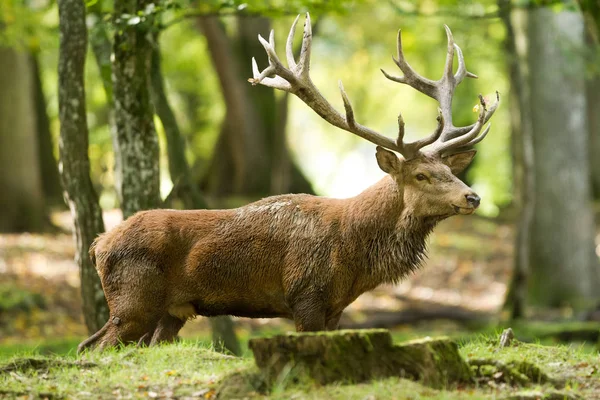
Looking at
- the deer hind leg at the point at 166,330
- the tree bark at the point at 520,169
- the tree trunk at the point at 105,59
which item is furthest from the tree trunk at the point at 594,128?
the deer hind leg at the point at 166,330

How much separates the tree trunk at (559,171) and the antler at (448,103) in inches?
385

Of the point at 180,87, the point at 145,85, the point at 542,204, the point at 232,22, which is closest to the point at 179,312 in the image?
the point at 145,85

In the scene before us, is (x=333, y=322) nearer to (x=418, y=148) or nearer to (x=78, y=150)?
(x=418, y=148)

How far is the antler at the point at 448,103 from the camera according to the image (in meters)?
8.16

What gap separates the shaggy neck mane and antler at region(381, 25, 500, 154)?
644 millimetres

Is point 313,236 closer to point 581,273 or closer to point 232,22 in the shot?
point 581,273

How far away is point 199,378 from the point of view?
20.7 feet

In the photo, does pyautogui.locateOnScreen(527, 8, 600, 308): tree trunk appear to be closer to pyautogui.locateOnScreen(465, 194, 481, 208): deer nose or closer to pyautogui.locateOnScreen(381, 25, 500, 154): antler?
pyautogui.locateOnScreen(381, 25, 500, 154): antler

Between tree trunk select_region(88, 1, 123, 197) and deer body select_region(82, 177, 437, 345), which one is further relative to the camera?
tree trunk select_region(88, 1, 123, 197)

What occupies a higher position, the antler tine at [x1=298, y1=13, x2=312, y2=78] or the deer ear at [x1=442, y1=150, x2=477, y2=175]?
the antler tine at [x1=298, y1=13, x2=312, y2=78]

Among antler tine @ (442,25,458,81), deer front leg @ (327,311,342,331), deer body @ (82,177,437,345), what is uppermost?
antler tine @ (442,25,458,81)

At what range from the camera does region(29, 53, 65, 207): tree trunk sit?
22125 millimetres

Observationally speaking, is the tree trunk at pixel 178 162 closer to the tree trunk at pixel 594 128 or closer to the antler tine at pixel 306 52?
the antler tine at pixel 306 52

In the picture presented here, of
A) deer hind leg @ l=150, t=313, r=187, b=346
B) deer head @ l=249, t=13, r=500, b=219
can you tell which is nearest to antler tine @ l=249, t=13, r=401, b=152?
deer head @ l=249, t=13, r=500, b=219
